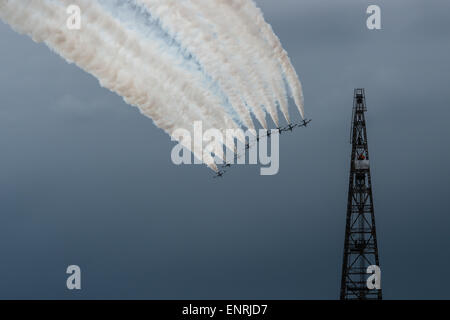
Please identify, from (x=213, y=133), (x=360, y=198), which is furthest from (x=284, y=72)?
(x=360, y=198)
